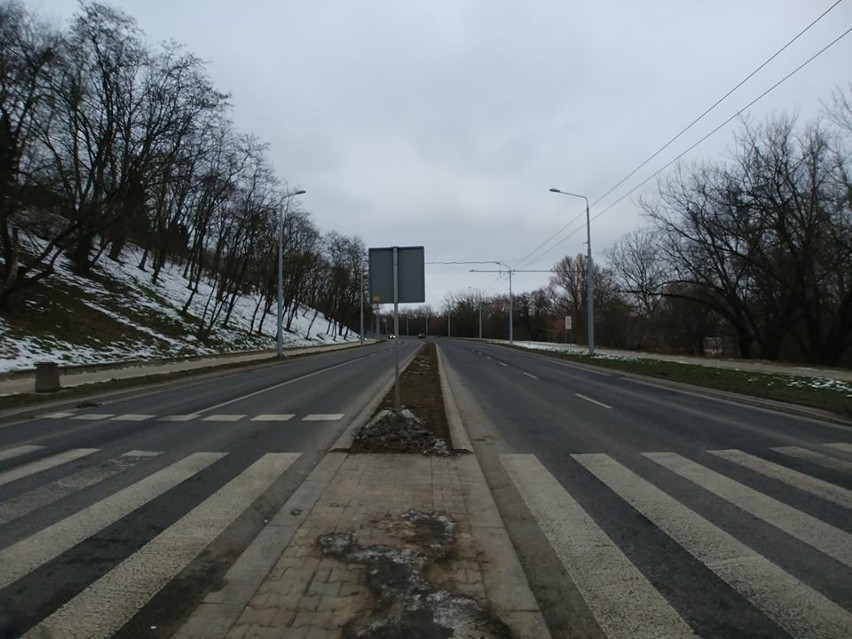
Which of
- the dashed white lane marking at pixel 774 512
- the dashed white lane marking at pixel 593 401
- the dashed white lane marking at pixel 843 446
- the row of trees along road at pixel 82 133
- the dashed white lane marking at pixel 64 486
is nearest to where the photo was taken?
the dashed white lane marking at pixel 774 512

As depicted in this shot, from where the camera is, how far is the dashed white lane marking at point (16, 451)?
8023 mm

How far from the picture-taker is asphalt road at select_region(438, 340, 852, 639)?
11.4 ft

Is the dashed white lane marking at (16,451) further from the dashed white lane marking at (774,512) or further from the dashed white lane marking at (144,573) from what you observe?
the dashed white lane marking at (774,512)

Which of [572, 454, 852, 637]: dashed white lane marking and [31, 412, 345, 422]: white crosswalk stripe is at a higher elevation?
[572, 454, 852, 637]: dashed white lane marking

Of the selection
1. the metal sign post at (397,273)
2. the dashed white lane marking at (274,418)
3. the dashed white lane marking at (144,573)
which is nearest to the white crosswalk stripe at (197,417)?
the dashed white lane marking at (274,418)

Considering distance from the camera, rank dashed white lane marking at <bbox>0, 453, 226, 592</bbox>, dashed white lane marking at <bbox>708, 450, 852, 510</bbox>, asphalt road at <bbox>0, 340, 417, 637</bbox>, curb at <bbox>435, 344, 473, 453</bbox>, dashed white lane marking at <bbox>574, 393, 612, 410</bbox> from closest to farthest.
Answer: asphalt road at <bbox>0, 340, 417, 637</bbox> < dashed white lane marking at <bbox>0, 453, 226, 592</bbox> < dashed white lane marking at <bbox>708, 450, 852, 510</bbox> < curb at <bbox>435, 344, 473, 453</bbox> < dashed white lane marking at <bbox>574, 393, 612, 410</bbox>

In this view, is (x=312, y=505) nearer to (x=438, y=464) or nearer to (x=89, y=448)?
(x=438, y=464)

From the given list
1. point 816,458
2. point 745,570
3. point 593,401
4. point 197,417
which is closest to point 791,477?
point 816,458

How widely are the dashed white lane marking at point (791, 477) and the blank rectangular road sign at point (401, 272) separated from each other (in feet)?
16.7

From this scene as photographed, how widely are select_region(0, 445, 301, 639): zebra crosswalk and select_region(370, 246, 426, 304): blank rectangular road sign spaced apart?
302cm

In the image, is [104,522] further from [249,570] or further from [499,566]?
[499,566]

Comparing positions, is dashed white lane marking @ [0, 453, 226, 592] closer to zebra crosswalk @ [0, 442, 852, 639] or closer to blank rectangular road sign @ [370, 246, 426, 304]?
zebra crosswalk @ [0, 442, 852, 639]

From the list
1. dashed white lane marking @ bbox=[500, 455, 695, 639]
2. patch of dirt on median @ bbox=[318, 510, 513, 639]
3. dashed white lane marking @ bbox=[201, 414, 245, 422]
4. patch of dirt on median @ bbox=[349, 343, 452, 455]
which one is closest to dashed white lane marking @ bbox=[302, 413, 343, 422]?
dashed white lane marking @ bbox=[201, 414, 245, 422]

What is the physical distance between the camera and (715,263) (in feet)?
131
